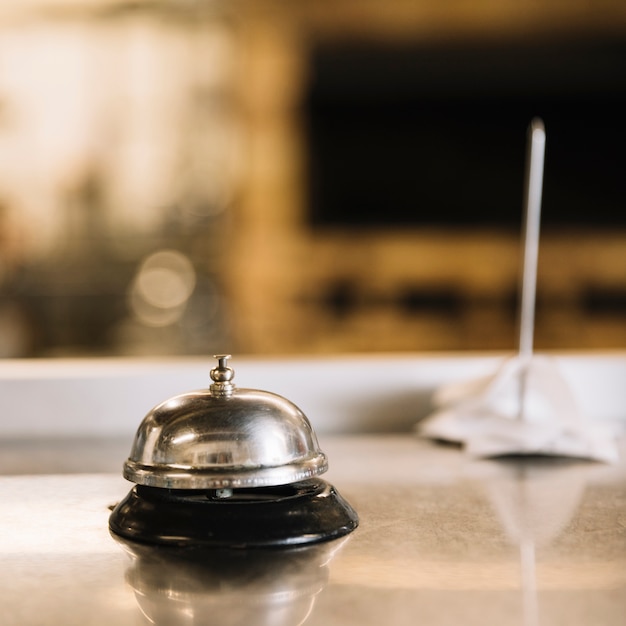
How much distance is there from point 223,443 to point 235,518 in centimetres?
4

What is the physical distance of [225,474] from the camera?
0.46 meters

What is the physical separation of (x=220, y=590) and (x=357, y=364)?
54cm

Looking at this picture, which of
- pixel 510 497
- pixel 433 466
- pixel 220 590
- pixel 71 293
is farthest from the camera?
pixel 71 293

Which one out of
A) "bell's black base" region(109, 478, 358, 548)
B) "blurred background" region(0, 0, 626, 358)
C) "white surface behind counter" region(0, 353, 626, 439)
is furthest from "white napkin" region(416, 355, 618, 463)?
"blurred background" region(0, 0, 626, 358)

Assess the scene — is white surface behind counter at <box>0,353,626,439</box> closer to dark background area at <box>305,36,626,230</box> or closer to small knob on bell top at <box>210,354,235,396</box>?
small knob on bell top at <box>210,354,235,396</box>

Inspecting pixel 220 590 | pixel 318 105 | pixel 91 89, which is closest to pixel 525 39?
pixel 318 105

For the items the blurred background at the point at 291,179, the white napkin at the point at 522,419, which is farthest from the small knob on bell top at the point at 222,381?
the blurred background at the point at 291,179

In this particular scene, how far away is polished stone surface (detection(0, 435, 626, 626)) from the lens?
0.36m

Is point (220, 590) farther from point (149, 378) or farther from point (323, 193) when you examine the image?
point (323, 193)

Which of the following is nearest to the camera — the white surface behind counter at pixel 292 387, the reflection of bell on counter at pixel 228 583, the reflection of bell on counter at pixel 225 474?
the reflection of bell on counter at pixel 228 583

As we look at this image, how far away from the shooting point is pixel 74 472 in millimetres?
681

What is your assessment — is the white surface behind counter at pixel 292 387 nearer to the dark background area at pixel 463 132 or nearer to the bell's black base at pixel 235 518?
the bell's black base at pixel 235 518

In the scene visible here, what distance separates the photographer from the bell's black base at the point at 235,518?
0.45 meters

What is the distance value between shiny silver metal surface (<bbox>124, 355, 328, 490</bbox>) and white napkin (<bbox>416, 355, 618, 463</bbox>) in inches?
11.2
